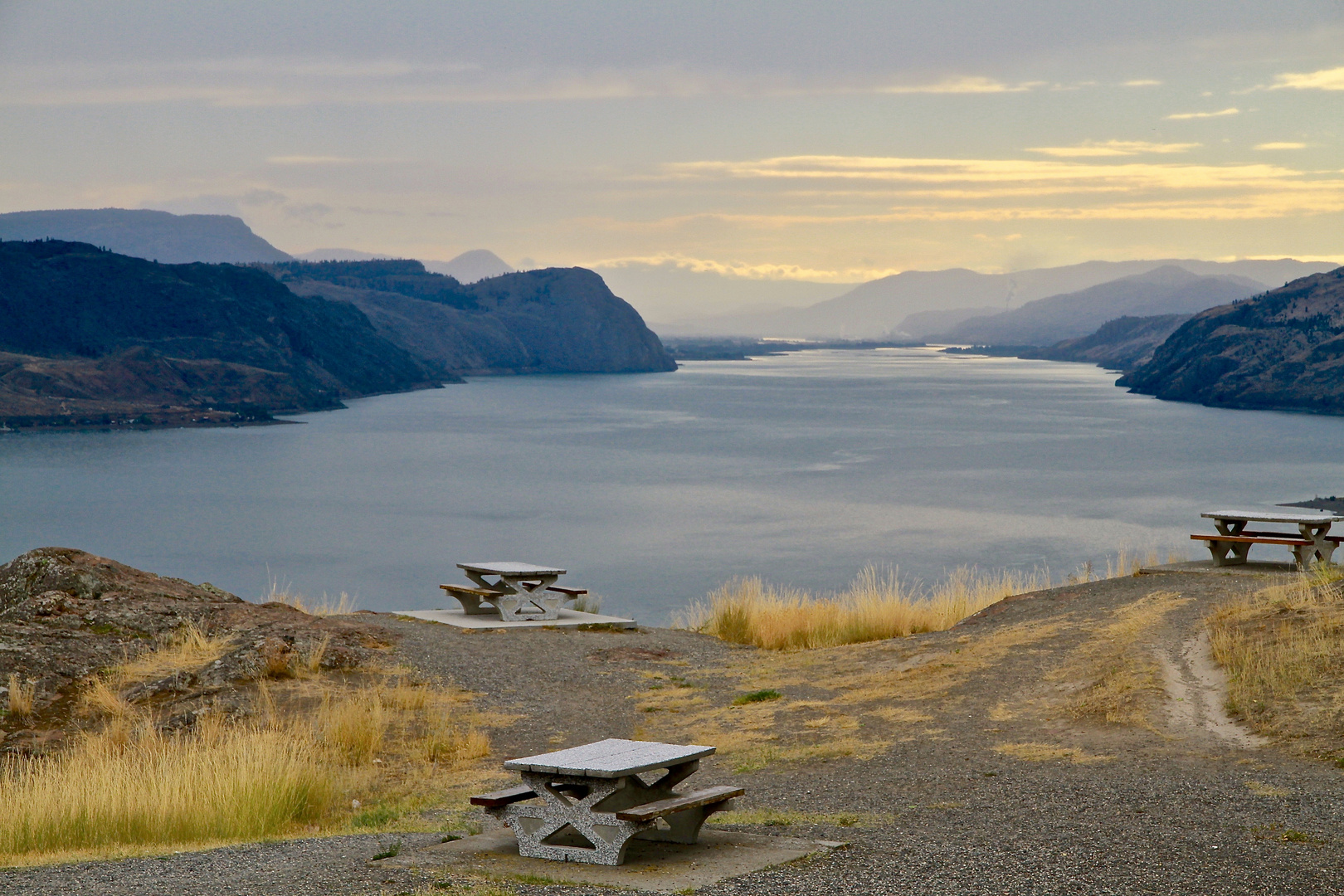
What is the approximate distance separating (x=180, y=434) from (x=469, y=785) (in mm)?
94784

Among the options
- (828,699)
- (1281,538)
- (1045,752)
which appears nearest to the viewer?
(1045,752)

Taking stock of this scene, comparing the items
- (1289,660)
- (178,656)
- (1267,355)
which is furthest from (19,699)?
(1267,355)

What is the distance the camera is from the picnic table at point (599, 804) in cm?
538

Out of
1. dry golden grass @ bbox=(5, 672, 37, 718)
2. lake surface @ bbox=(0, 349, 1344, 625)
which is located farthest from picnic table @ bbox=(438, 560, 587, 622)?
lake surface @ bbox=(0, 349, 1344, 625)

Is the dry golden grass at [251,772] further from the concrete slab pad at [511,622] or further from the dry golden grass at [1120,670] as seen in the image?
the dry golden grass at [1120,670]

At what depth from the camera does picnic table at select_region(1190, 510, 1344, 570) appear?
14156 millimetres

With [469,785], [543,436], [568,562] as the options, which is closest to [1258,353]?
[543,436]

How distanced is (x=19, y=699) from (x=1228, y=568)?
42.0 ft

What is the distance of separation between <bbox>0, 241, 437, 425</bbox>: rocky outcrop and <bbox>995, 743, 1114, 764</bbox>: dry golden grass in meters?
102

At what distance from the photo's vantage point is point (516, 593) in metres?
15.1

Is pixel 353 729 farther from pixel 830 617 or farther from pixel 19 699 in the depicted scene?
pixel 830 617

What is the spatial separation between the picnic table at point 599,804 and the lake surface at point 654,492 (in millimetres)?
25684

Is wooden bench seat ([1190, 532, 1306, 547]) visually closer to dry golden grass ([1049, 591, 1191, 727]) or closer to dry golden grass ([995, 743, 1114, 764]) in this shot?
dry golden grass ([1049, 591, 1191, 727])

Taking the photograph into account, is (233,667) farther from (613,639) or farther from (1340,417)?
(1340,417)
